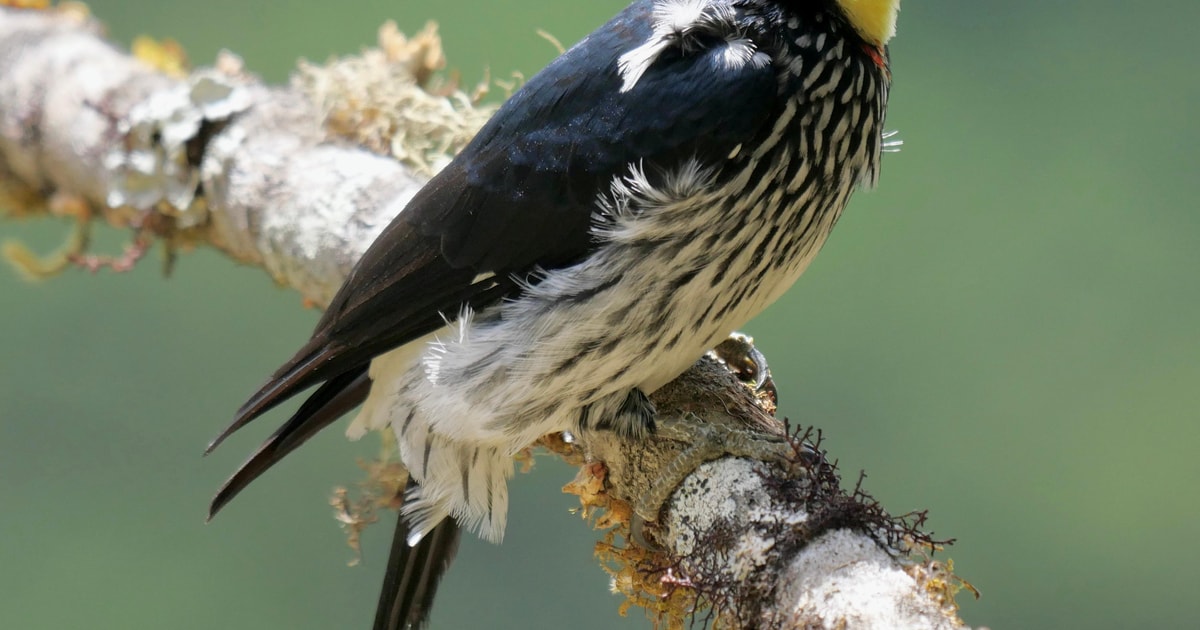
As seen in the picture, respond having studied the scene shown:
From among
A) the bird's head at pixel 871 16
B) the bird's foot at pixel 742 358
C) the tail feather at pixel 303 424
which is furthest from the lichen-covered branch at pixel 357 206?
the bird's head at pixel 871 16

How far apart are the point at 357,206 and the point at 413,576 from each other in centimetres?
64

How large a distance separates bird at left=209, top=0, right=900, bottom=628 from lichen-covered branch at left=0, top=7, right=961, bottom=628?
16cm

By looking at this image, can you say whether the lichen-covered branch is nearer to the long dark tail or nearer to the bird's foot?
the bird's foot

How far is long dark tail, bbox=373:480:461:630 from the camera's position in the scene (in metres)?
1.82

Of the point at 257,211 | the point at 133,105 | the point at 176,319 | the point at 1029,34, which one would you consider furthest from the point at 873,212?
the point at 176,319

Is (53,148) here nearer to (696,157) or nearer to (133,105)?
(133,105)

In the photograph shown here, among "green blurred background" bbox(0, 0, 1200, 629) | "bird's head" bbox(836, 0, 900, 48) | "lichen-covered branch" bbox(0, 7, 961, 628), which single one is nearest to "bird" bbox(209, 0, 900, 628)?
"bird's head" bbox(836, 0, 900, 48)

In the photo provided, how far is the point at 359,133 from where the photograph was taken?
2143 millimetres

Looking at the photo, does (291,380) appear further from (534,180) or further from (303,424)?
(534,180)

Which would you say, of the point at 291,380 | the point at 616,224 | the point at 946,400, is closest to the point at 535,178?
the point at 616,224

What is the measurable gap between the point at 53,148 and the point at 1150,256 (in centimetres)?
256

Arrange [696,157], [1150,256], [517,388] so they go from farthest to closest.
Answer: [1150,256] < [517,388] < [696,157]

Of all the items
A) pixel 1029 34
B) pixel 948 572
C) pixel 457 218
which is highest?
pixel 1029 34

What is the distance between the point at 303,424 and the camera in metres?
1.71
